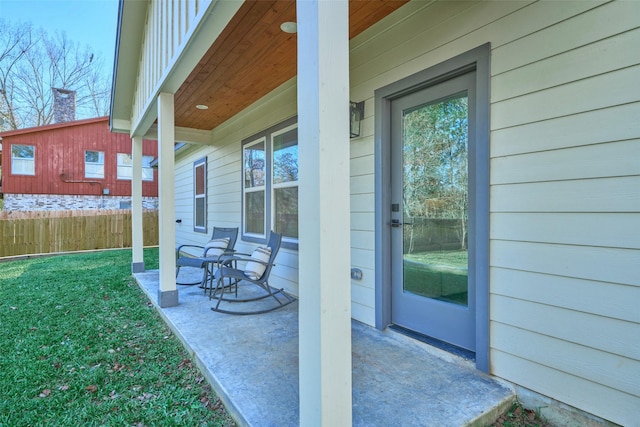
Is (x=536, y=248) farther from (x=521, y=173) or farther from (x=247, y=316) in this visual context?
(x=247, y=316)

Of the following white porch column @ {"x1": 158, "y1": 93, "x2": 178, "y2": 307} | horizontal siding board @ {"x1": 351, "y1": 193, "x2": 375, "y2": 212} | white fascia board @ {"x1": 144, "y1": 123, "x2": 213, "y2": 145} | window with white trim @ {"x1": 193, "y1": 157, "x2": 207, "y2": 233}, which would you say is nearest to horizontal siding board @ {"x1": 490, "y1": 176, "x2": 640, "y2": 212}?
horizontal siding board @ {"x1": 351, "y1": 193, "x2": 375, "y2": 212}

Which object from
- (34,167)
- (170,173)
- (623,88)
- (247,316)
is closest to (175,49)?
(170,173)

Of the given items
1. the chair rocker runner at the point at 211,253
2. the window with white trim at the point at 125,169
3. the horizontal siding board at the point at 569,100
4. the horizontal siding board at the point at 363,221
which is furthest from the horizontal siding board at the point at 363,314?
the window with white trim at the point at 125,169

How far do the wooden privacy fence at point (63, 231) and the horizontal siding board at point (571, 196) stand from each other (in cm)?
1114

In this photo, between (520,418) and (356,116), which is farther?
(356,116)

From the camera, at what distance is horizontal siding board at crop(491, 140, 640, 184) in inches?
61.5

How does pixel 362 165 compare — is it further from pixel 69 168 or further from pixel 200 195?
pixel 69 168

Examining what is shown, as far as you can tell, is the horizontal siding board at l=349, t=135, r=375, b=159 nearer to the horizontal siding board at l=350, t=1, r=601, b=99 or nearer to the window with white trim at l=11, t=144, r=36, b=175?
the horizontal siding board at l=350, t=1, r=601, b=99

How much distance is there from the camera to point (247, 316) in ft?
10.9

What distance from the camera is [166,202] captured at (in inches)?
148

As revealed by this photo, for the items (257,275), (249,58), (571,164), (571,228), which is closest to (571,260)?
(571,228)

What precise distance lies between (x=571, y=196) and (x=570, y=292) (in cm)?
50

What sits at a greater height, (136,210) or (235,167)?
(235,167)

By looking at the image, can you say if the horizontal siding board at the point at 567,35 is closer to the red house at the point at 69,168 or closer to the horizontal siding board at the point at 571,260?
the horizontal siding board at the point at 571,260
